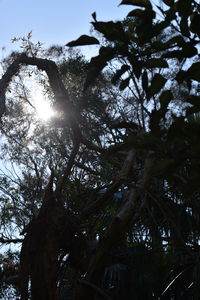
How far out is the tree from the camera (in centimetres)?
142

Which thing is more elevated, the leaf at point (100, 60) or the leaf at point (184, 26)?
the leaf at point (184, 26)

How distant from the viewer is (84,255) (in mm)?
3393

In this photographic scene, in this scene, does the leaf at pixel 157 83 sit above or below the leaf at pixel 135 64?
below

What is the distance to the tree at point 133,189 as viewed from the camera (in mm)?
1421

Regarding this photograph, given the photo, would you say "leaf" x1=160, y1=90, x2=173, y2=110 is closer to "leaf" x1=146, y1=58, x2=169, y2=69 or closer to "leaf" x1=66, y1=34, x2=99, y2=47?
"leaf" x1=146, y1=58, x2=169, y2=69

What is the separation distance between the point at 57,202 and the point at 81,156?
5.50m

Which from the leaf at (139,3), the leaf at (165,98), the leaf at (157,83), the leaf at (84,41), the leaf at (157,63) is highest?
the leaf at (139,3)

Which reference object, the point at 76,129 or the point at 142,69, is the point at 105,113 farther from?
the point at 142,69

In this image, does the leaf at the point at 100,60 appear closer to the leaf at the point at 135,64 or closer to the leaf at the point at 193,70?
the leaf at the point at 135,64

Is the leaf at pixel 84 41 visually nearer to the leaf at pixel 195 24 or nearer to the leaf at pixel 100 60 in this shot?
the leaf at pixel 100 60

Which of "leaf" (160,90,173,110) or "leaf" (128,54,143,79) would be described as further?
"leaf" (128,54,143,79)

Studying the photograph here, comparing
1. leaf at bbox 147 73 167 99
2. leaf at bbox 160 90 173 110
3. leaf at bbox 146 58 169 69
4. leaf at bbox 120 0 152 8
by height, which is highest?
leaf at bbox 120 0 152 8

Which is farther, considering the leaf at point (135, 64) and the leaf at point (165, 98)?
the leaf at point (135, 64)

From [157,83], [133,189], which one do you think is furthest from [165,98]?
[133,189]
